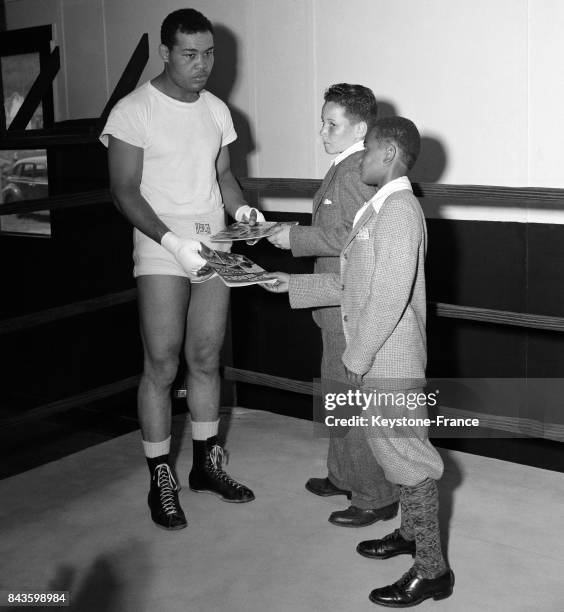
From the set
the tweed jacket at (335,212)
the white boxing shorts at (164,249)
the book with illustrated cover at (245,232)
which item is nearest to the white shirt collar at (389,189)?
the tweed jacket at (335,212)

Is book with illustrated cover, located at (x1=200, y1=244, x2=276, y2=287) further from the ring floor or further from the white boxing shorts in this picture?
the ring floor

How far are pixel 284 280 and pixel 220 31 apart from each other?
1.78m

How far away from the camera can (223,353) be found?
4.45 metres

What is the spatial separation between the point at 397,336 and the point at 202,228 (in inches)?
36.7

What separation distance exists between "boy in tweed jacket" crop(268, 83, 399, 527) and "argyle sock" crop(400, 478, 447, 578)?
20.4 inches

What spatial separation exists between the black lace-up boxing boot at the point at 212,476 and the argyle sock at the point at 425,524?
2.93 feet

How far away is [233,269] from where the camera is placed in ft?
9.58

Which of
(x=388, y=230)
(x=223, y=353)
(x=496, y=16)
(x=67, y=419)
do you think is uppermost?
(x=496, y=16)

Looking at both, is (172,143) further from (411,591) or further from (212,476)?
(411,591)

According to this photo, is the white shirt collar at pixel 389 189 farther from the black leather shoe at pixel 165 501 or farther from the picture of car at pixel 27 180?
the picture of car at pixel 27 180

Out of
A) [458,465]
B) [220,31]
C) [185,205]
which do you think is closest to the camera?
[185,205]

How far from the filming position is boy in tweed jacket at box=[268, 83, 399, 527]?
2.89m

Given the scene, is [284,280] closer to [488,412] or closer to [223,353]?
[488,412]


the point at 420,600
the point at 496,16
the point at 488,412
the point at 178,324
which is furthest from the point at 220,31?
the point at 420,600
